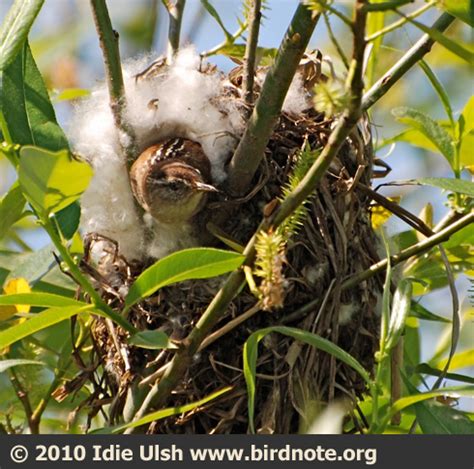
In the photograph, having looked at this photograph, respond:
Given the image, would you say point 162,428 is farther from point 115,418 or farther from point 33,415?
point 33,415

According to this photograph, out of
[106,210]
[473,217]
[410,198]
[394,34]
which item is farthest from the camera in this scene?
[410,198]

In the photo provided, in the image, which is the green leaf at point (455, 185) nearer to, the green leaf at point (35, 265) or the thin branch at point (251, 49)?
the thin branch at point (251, 49)

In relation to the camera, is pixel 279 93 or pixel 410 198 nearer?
pixel 279 93

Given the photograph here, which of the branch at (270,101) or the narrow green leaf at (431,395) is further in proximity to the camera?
the narrow green leaf at (431,395)

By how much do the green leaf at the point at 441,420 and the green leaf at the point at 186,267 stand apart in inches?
19.9

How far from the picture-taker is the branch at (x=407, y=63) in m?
1.61

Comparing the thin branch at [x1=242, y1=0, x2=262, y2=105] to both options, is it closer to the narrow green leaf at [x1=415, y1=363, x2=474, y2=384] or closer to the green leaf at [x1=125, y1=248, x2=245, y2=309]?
the green leaf at [x1=125, y1=248, x2=245, y2=309]

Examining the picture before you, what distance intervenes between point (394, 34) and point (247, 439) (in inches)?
46.3

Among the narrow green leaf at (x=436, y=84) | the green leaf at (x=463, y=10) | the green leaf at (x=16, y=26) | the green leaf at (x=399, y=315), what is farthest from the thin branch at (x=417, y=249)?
the green leaf at (x=16, y=26)

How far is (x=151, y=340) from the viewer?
1.77 meters

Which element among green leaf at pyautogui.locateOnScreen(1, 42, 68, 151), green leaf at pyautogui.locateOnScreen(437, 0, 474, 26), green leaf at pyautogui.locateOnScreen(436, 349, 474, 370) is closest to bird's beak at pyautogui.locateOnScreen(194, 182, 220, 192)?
green leaf at pyautogui.locateOnScreen(1, 42, 68, 151)

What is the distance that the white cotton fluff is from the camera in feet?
7.33

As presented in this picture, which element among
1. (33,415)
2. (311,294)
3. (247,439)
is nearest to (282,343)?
(311,294)

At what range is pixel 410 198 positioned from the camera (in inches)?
113
